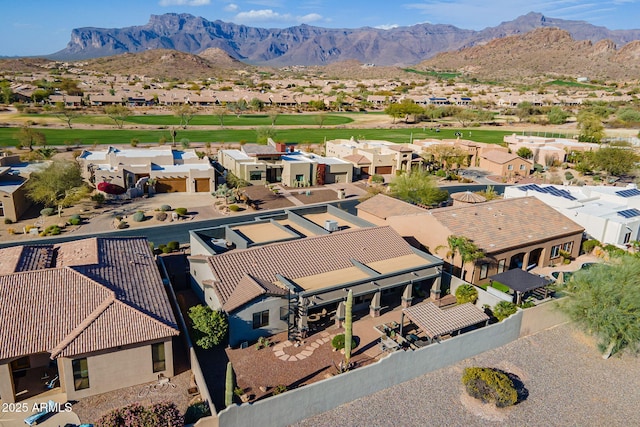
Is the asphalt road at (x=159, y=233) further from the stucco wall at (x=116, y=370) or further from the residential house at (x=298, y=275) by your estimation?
the stucco wall at (x=116, y=370)

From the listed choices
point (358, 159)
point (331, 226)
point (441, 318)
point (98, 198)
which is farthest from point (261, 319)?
point (358, 159)

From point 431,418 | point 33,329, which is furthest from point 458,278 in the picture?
point 33,329

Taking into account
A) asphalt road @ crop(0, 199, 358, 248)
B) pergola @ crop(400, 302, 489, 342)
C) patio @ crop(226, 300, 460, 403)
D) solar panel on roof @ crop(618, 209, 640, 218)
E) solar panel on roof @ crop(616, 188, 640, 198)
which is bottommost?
asphalt road @ crop(0, 199, 358, 248)

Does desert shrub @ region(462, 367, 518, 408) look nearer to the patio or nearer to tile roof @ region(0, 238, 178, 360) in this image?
A: the patio

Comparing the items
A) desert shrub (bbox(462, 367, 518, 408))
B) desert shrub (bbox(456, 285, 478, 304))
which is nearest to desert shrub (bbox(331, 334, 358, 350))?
desert shrub (bbox(462, 367, 518, 408))

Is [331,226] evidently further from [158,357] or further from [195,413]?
[195,413]
